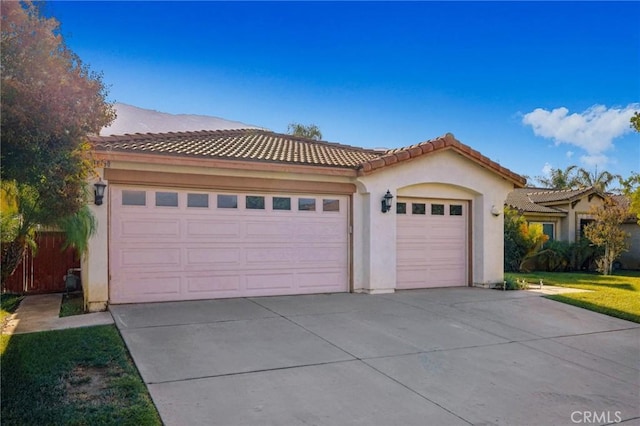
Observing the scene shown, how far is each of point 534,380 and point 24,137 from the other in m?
6.73

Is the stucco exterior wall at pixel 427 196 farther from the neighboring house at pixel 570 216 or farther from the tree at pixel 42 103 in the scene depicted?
the neighboring house at pixel 570 216

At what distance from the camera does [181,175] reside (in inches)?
396

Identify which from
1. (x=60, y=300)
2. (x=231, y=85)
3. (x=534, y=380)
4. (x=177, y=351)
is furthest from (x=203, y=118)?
(x=534, y=380)

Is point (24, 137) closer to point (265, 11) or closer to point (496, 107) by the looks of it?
point (265, 11)

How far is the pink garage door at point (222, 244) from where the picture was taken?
9.77 m

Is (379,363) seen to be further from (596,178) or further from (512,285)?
(596,178)

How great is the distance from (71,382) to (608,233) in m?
21.8

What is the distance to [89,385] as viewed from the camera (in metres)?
5.00

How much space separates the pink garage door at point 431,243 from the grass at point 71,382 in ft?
26.5

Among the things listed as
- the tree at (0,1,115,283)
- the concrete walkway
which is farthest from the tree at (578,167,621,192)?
the tree at (0,1,115,283)

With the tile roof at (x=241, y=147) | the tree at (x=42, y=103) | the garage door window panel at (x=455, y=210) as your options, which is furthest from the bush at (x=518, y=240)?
the tree at (x=42, y=103)

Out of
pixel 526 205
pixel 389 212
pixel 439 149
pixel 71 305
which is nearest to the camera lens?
pixel 71 305

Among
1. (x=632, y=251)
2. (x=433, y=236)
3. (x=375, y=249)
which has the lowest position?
(x=632, y=251)

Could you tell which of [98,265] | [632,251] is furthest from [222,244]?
[632,251]
